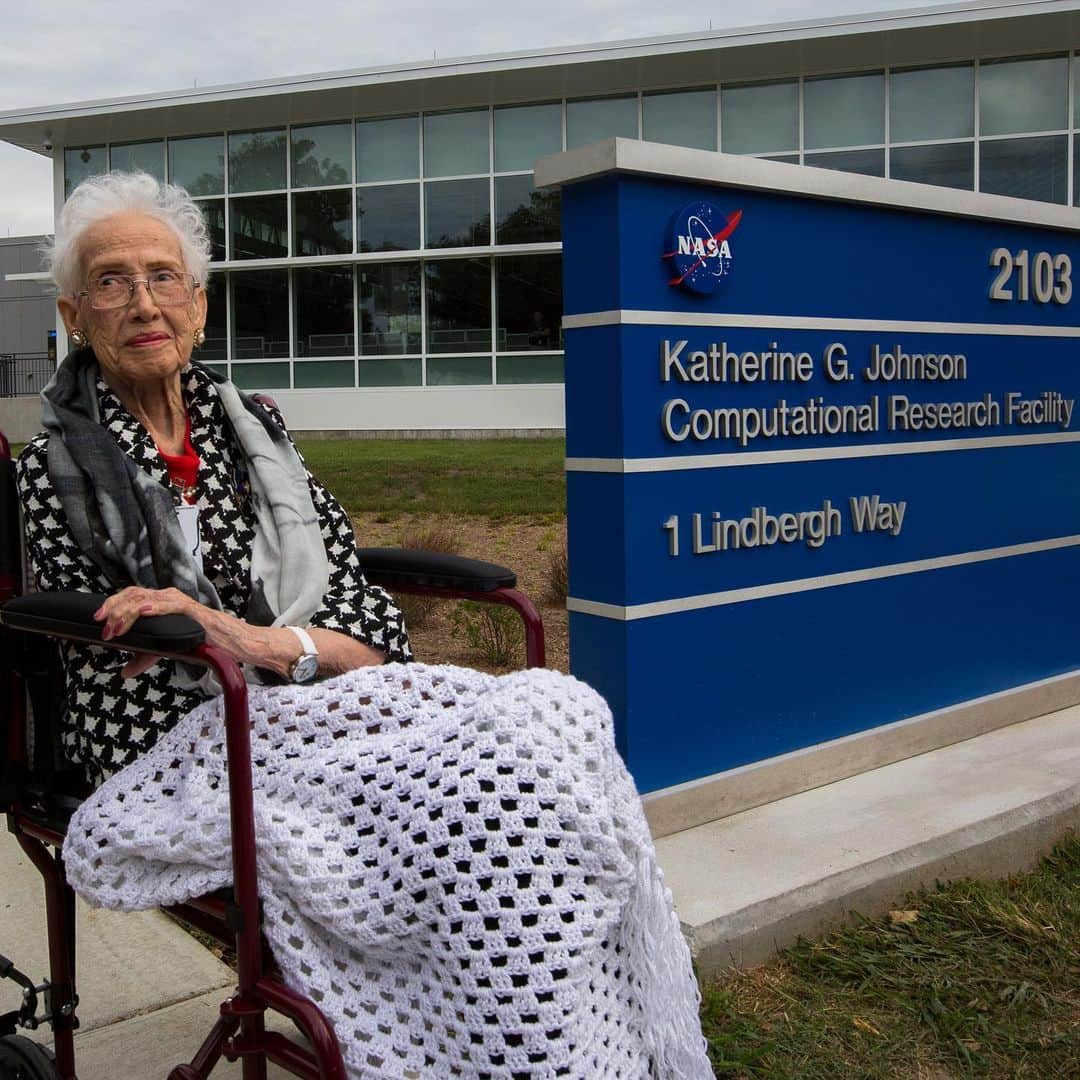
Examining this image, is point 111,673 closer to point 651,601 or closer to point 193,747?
point 193,747

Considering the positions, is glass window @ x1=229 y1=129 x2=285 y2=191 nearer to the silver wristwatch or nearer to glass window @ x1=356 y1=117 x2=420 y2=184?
glass window @ x1=356 y1=117 x2=420 y2=184

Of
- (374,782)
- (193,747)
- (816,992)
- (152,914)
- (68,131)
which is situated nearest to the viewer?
(374,782)

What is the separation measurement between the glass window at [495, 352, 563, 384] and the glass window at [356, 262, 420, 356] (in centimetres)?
159

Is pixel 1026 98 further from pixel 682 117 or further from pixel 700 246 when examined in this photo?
pixel 700 246

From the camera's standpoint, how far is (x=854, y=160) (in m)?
19.9

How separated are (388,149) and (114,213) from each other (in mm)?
20473

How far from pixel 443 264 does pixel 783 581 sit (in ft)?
61.5

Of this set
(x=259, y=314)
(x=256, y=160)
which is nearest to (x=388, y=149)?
(x=256, y=160)

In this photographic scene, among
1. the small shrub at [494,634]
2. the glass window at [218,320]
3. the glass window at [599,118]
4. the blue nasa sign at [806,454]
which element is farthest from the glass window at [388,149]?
the blue nasa sign at [806,454]

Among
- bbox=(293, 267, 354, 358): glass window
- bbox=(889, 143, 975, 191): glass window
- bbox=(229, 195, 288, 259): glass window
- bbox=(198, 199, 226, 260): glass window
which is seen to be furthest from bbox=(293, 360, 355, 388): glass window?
bbox=(889, 143, 975, 191): glass window

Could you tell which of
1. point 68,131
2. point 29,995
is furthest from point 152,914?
point 68,131

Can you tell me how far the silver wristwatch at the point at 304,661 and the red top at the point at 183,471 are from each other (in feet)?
1.38

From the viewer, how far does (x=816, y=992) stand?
3.10 metres

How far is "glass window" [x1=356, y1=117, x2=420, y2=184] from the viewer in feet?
72.4
